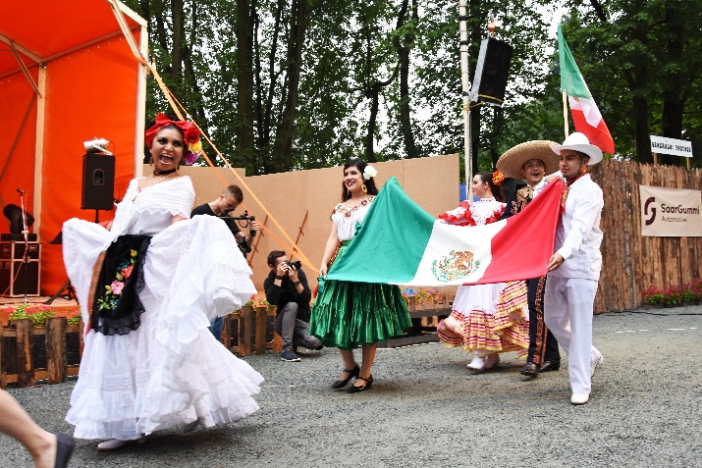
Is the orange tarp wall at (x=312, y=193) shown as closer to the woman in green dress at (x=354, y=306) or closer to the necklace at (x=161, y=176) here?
the woman in green dress at (x=354, y=306)

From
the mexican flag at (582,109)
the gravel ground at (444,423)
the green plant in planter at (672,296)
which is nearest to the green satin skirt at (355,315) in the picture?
the gravel ground at (444,423)

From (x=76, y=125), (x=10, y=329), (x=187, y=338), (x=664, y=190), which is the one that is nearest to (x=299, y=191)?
(x=76, y=125)

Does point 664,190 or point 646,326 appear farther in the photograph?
point 664,190

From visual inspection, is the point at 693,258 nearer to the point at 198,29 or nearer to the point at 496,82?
the point at 496,82

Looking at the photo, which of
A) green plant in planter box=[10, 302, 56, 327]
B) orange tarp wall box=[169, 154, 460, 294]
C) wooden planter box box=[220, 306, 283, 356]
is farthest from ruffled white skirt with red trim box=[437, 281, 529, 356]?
orange tarp wall box=[169, 154, 460, 294]

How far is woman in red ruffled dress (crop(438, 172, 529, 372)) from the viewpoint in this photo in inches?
248

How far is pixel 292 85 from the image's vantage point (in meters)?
22.8

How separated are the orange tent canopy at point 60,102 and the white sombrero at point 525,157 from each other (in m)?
5.99

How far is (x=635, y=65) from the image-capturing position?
17.4m

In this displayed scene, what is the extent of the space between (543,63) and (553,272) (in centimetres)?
1712

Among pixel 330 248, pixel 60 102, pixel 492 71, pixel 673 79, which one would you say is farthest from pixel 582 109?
pixel 673 79

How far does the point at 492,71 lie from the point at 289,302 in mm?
4705

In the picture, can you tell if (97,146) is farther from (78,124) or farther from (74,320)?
(74,320)

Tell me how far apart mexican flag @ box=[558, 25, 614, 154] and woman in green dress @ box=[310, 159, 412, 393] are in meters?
3.26
